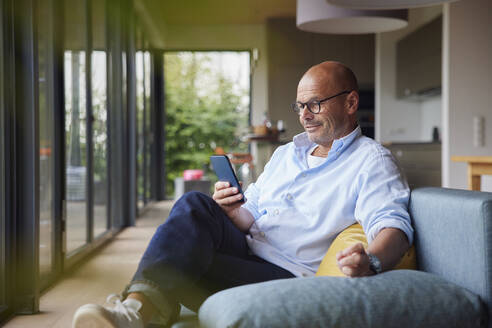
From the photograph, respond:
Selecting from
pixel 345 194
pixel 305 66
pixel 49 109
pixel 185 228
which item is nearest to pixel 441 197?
pixel 345 194

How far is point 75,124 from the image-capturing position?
377 centimetres

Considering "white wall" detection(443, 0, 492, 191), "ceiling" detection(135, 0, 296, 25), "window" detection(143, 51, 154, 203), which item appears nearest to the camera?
"white wall" detection(443, 0, 492, 191)

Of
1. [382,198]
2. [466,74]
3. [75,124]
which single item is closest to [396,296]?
[382,198]

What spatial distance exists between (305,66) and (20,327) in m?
6.69

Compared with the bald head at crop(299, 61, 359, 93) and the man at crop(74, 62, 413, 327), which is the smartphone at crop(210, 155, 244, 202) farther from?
the bald head at crop(299, 61, 359, 93)

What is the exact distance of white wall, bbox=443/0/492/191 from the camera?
16.1 feet

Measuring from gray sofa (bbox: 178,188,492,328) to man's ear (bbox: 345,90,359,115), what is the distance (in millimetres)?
543

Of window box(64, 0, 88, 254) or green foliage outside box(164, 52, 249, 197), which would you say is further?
green foliage outside box(164, 52, 249, 197)

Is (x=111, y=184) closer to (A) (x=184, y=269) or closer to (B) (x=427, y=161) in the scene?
(B) (x=427, y=161)

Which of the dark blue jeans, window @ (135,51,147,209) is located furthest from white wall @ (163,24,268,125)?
the dark blue jeans

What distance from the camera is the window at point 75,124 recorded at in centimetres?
358

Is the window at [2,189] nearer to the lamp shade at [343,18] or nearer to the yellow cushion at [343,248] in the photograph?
the yellow cushion at [343,248]

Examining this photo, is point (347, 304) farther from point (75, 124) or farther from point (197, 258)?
point (75, 124)

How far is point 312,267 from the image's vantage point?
5.65 ft
